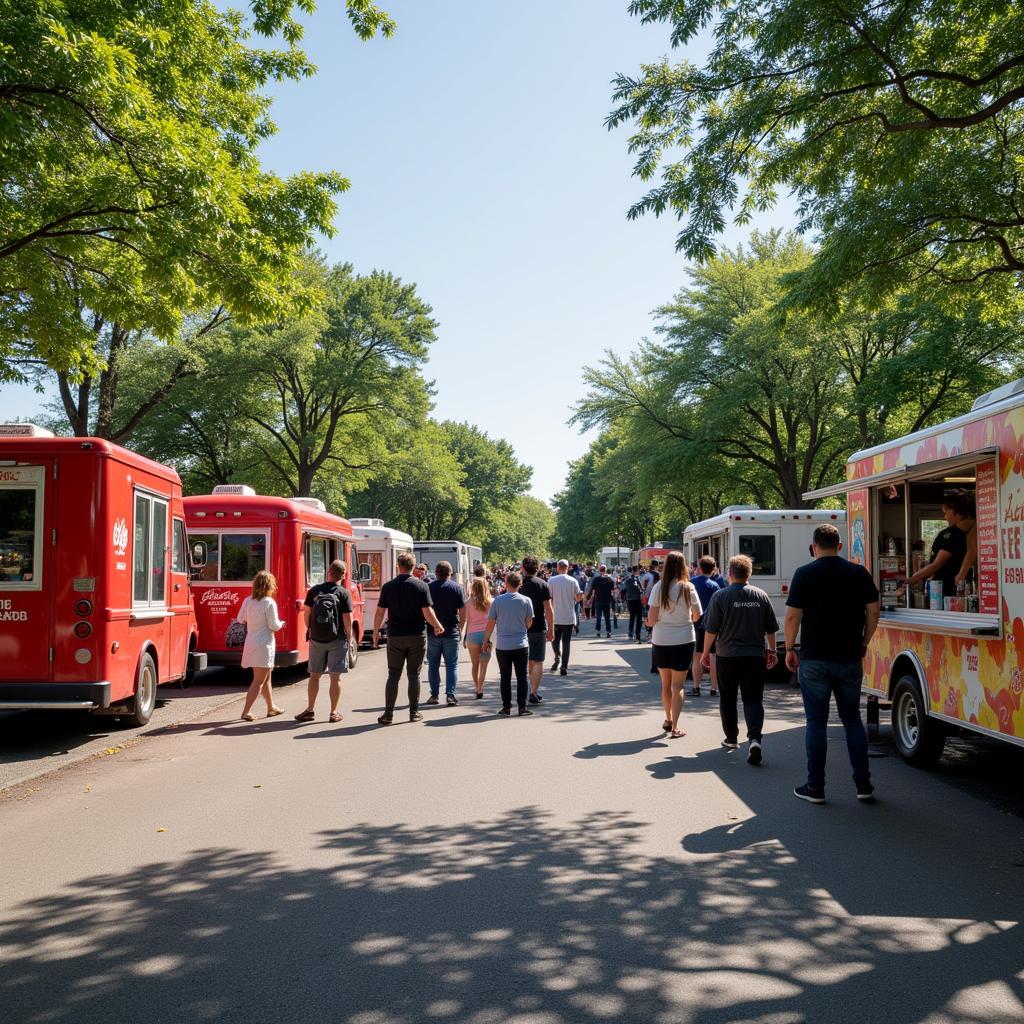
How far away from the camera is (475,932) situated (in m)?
4.47

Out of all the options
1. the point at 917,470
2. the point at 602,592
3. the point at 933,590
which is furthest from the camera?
the point at 602,592

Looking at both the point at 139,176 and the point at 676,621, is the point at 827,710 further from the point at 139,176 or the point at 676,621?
the point at 139,176

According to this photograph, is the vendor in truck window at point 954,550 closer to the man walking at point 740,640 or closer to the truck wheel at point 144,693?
the man walking at point 740,640

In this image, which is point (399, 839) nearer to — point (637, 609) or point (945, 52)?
point (945, 52)

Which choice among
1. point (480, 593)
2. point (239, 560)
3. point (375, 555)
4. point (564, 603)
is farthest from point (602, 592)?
point (480, 593)

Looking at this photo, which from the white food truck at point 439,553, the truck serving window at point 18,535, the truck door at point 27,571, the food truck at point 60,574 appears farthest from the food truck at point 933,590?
the white food truck at point 439,553

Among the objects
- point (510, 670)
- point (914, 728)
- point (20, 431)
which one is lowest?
point (914, 728)

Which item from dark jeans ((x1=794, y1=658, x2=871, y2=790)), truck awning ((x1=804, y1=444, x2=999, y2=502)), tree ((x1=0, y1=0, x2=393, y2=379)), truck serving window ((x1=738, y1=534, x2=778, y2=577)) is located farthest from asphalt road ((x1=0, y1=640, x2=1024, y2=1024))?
truck serving window ((x1=738, y1=534, x2=778, y2=577))

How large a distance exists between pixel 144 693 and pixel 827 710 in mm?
7377

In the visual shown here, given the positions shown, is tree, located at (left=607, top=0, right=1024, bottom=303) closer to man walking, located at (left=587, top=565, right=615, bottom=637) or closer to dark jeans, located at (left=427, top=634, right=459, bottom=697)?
dark jeans, located at (left=427, top=634, right=459, bottom=697)

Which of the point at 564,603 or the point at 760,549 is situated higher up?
the point at 760,549

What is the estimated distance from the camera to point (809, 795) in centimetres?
718

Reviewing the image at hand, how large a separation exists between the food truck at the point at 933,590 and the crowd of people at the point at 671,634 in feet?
2.83

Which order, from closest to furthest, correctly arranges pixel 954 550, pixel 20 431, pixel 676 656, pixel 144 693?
pixel 954 550, pixel 20 431, pixel 676 656, pixel 144 693
